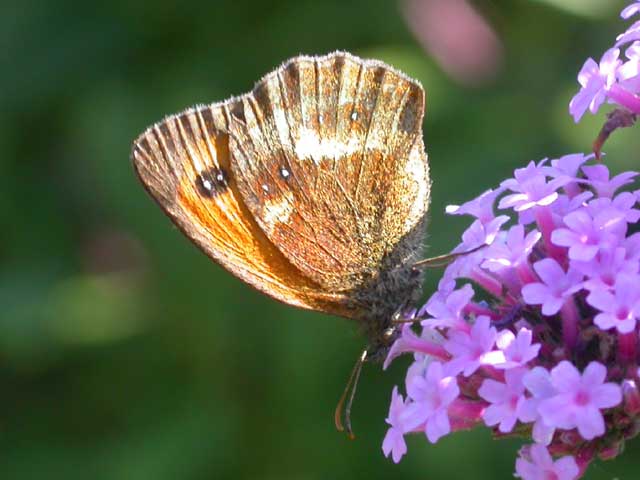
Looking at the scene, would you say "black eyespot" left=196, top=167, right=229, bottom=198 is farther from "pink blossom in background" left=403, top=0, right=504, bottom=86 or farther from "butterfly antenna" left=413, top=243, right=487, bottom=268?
"pink blossom in background" left=403, top=0, right=504, bottom=86

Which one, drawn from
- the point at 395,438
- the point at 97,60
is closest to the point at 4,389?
the point at 97,60

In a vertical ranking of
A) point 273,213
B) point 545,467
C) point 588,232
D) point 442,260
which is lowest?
point 545,467

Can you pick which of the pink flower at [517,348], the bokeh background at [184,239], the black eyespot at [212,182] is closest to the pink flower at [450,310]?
the pink flower at [517,348]

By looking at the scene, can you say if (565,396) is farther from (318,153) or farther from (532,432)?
(318,153)

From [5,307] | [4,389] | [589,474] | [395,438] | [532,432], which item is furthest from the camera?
[4,389]

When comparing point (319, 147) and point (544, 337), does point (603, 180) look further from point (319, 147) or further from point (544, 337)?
point (319, 147)

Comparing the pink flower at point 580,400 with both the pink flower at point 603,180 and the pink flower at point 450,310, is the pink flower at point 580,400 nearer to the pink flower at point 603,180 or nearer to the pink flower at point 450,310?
the pink flower at point 450,310

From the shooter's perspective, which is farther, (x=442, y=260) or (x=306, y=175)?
(x=306, y=175)

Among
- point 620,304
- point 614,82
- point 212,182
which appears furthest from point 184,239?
point 620,304
